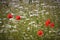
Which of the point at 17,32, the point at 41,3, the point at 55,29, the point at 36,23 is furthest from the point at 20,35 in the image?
the point at 41,3

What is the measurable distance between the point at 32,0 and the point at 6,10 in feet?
1.27

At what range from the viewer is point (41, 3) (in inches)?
92.9

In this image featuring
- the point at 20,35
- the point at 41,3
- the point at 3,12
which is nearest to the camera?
the point at 20,35

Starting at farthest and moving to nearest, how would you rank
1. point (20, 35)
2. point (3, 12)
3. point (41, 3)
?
point (41, 3) → point (3, 12) → point (20, 35)

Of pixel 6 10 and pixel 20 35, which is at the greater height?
pixel 6 10

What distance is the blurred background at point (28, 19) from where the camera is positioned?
1.94 metres

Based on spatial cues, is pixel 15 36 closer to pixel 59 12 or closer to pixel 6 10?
pixel 6 10

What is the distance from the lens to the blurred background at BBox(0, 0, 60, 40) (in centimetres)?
194

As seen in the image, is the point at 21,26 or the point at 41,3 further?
the point at 41,3

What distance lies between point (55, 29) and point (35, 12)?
362mm

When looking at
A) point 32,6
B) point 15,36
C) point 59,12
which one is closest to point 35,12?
point 32,6

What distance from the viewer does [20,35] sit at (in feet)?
6.35

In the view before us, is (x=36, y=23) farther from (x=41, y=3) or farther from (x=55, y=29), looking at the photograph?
(x=41, y=3)

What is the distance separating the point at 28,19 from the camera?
6.82ft
